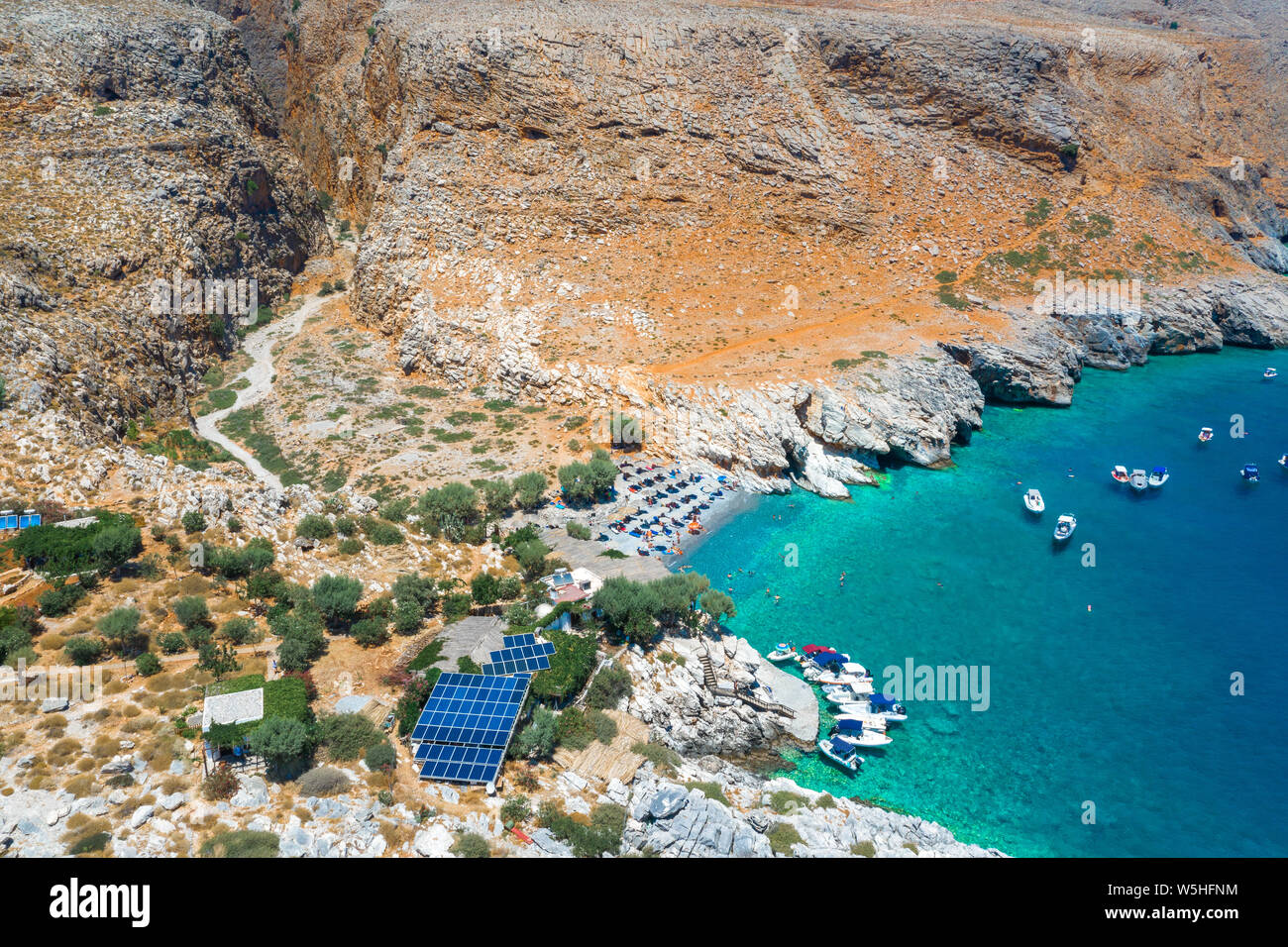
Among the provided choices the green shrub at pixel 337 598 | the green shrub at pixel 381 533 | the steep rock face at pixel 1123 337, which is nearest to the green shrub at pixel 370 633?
the green shrub at pixel 337 598

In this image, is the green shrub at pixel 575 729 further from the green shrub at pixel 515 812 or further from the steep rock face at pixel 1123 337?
the steep rock face at pixel 1123 337

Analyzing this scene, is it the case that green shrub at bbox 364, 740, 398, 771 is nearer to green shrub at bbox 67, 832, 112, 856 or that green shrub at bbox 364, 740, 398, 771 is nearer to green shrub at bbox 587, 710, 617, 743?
green shrub at bbox 67, 832, 112, 856

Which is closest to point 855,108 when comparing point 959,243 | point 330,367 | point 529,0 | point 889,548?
point 959,243

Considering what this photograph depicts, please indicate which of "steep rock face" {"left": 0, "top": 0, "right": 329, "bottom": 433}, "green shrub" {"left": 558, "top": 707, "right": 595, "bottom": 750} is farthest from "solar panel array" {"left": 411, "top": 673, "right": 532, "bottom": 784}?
"steep rock face" {"left": 0, "top": 0, "right": 329, "bottom": 433}

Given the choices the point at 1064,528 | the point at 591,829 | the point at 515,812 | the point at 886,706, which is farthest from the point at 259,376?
the point at 1064,528

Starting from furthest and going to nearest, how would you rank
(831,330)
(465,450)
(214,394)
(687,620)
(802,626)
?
(831,330)
(214,394)
(465,450)
(802,626)
(687,620)

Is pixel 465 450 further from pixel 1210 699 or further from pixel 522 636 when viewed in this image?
pixel 1210 699

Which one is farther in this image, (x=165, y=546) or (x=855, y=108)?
(x=855, y=108)

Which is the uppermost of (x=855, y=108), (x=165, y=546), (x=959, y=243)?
(x=855, y=108)
